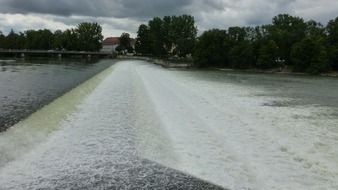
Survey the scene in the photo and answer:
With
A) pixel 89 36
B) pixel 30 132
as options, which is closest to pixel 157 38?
pixel 89 36

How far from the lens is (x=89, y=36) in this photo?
7328 inches

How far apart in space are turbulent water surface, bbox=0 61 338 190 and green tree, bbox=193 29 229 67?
83.4 metres

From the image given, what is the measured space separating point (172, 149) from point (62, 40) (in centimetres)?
17527

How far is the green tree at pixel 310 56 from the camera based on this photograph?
263 feet

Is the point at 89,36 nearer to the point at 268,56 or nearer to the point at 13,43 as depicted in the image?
the point at 13,43

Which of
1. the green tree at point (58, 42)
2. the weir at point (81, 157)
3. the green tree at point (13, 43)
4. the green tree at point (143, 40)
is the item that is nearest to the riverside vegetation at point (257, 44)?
the green tree at point (143, 40)

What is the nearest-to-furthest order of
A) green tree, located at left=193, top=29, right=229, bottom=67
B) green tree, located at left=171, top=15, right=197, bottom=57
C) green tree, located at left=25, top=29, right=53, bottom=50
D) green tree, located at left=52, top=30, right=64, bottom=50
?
green tree, located at left=193, top=29, right=229, bottom=67 < green tree, located at left=171, top=15, right=197, bottom=57 < green tree, located at left=52, top=30, right=64, bottom=50 < green tree, located at left=25, top=29, right=53, bottom=50

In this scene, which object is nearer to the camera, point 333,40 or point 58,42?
point 333,40

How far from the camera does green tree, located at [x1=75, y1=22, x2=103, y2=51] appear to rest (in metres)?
180

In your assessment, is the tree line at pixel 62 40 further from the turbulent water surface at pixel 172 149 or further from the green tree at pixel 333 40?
the turbulent water surface at pixel 172 149

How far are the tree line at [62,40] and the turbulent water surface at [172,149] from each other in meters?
166

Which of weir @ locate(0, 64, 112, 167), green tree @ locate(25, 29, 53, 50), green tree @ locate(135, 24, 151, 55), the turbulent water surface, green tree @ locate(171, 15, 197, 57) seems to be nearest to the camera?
the turbulent water surface

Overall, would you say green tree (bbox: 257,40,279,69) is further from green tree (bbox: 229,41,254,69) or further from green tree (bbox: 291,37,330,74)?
green tree (bbox: 291,37,330,74)

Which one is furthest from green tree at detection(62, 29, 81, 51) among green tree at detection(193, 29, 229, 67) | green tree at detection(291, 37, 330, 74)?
green tree at detection(291, 37, 330, 74)
